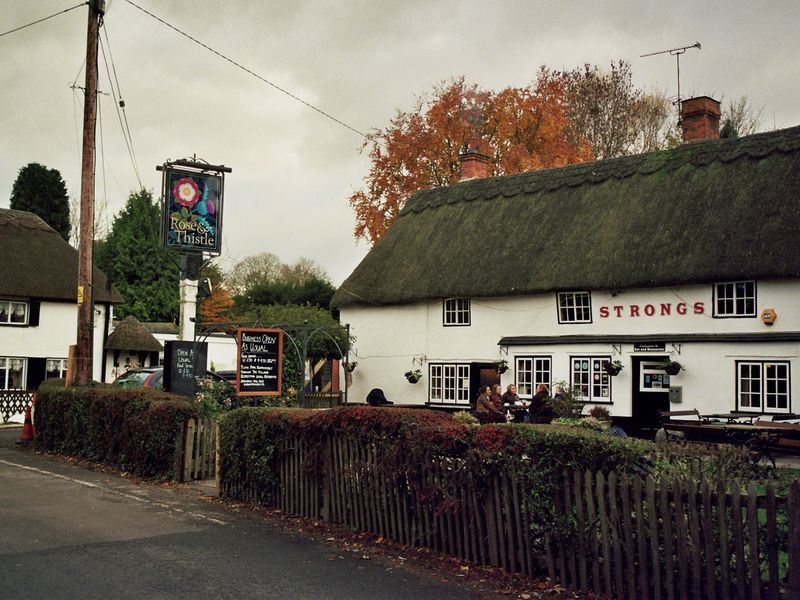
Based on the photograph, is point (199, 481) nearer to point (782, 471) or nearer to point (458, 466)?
point (458, 466)

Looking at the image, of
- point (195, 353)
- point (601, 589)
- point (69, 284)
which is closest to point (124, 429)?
point (195, 353)

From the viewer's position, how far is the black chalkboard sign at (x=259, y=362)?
47.5 ft

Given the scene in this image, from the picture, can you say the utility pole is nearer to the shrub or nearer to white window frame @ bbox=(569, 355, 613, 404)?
the shrub

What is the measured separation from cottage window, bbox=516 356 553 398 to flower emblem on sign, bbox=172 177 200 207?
1129 centimetres

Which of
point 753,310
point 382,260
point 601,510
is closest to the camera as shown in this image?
point 601,510

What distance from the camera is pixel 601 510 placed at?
22.8 ft

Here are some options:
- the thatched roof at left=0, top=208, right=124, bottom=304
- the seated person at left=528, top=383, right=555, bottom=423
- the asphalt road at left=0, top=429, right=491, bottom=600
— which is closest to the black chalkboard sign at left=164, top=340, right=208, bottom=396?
the asphalt road at left=0, top=429, right=491, bottom=600

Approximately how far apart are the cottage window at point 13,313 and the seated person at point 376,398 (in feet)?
49.2

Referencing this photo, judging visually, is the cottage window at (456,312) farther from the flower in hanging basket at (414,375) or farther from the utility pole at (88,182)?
the utility pole at (88,182)

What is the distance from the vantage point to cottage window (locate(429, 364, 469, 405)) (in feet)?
85.1

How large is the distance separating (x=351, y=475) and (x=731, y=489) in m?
4.63

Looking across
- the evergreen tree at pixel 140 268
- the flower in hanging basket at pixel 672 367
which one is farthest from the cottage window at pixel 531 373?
the evergreen tree at pixel 140 268

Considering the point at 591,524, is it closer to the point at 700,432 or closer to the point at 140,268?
the point at 700,432

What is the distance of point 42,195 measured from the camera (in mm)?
50688
